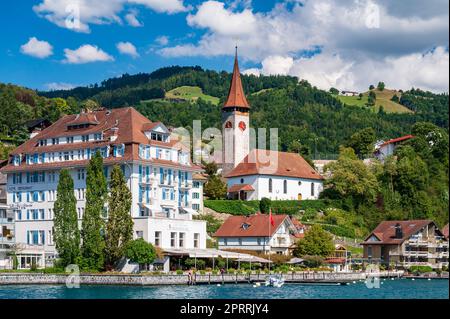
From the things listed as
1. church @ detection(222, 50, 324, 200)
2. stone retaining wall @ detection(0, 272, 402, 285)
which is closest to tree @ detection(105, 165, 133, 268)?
stone retaining wall @ detection(0, 272, 402, 285)

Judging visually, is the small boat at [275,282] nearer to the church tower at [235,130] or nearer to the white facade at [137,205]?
the white facade at [137,205]

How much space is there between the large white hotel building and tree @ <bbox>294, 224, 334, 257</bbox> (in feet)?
31.9

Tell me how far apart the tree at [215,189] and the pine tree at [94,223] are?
114ft

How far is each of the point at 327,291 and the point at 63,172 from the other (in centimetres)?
2151

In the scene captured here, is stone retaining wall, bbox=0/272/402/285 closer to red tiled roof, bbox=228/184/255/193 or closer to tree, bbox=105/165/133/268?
tree, bbox=105/165/133/268

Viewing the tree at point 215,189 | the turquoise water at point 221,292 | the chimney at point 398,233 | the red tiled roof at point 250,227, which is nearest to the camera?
the turquoise water at point 221,292

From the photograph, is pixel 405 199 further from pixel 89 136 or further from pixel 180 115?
pixel 180 115

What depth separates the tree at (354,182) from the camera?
9625cm

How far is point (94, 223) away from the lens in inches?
2233

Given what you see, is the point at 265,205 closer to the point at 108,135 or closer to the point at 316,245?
the point at 316,245

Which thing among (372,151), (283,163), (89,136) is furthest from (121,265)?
(372,151)

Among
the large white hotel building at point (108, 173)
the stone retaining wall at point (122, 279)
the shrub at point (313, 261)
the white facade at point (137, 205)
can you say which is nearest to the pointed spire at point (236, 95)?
the large white hotel building at point (108, 173)

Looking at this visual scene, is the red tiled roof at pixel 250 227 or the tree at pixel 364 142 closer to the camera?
the red tiled roof at pixel 250 227

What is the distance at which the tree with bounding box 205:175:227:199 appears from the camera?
92.8 metres
